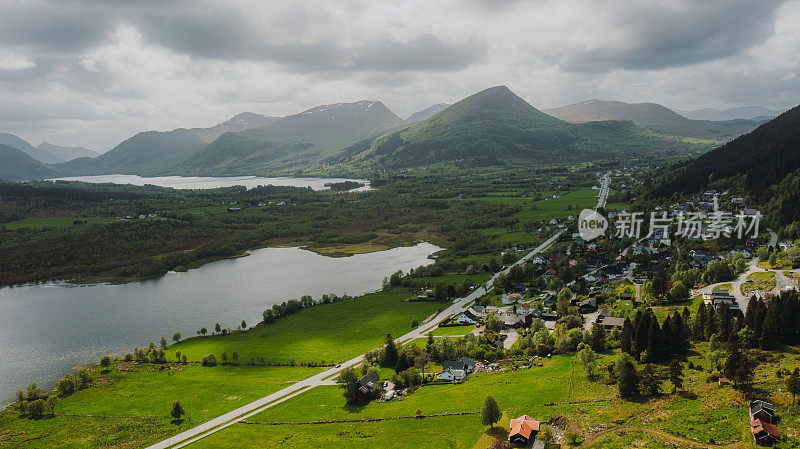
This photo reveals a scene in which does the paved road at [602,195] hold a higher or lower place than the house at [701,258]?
higher

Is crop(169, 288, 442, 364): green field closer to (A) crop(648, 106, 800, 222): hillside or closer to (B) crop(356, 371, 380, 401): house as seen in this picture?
(B) crop(356, 371, 380, 401): house

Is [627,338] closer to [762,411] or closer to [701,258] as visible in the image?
[762,411]

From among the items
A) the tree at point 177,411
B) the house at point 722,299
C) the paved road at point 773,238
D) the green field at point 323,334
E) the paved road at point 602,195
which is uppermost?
the paved road at point 602,195

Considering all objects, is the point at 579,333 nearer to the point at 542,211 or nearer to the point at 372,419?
the point at 372,419

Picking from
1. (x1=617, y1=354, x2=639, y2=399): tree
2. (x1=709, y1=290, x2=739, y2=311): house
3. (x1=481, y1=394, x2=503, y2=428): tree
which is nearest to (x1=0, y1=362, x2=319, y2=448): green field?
(x1=481, y1=394, x2=503, y2=428): tree

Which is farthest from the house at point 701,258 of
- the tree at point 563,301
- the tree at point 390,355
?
the tree at point 390,355

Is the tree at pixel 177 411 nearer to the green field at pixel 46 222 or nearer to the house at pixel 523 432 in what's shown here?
the house at pixel 523 432

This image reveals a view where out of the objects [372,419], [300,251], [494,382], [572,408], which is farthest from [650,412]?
[300,251]
